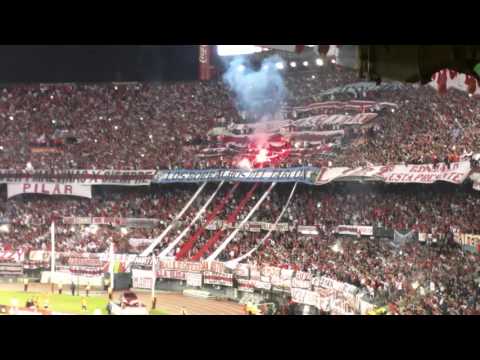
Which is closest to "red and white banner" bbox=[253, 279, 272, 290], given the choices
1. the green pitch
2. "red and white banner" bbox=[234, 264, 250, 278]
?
"red and white banner" bbox=[234, 264, 250, 278]

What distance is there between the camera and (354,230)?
21016 mm

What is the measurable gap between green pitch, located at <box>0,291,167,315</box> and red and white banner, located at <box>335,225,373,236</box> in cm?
584

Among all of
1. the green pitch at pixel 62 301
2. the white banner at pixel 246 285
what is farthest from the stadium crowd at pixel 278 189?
the green pitch at pixel 62 301

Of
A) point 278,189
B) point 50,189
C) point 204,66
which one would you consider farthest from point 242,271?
point 204,66

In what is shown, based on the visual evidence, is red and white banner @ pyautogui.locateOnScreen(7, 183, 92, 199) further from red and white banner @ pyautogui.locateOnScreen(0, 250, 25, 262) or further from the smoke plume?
the smoke plume

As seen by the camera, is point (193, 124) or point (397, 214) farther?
point (193, 124)

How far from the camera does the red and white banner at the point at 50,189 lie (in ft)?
92.5

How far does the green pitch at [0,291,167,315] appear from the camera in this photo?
66.8 feet

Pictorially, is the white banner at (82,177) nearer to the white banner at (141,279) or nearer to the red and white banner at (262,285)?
the white banner at (141,279)

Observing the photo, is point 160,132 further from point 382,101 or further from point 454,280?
point 454,280

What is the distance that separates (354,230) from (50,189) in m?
13.5
